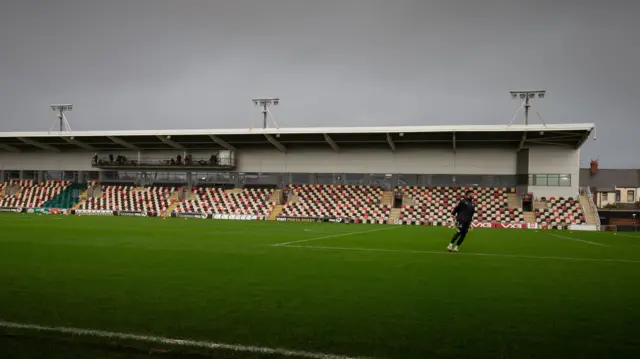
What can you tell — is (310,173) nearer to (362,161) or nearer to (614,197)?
(362,161)

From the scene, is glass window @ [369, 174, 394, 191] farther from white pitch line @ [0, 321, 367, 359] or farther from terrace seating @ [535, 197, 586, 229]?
white pitch line @ [0, 321, 367, 359]

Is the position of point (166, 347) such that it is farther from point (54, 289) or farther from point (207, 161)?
point (207, 161)

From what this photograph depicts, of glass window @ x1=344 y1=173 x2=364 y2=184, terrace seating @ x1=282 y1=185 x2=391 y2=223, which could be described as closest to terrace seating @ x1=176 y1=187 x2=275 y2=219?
terrace seating @ x1=282 y1=185 x2=391 y2=223

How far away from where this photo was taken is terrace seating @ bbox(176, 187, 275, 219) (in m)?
39.9

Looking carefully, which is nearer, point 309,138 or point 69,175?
point 309,138

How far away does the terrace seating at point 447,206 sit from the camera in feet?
118

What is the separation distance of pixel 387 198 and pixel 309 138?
7.89 metres

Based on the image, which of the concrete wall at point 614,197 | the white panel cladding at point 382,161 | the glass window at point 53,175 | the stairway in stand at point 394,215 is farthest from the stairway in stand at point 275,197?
the concrete wall at point 614,197

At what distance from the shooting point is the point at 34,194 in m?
45.3

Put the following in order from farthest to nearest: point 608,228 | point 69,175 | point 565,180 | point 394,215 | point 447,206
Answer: point 69,175
point 394,215
point 447,206
point 565,180
point 608,228

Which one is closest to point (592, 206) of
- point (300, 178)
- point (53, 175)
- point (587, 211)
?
point (587, 211)

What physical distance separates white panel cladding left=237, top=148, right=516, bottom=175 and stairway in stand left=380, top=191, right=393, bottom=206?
6.10 feet

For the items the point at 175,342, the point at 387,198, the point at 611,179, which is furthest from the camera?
the point at 611,179

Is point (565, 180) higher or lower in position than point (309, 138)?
lower
